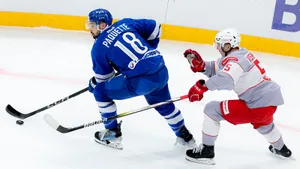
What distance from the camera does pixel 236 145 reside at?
10.4 feet

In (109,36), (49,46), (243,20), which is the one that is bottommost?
(49,46)

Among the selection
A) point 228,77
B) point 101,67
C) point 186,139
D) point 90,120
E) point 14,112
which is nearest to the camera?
point 228,77

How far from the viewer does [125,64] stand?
2.77 m

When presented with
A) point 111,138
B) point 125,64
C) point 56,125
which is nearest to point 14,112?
point 56,125

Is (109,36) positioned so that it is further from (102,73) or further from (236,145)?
(236,145)

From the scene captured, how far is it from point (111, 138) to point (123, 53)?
582mm

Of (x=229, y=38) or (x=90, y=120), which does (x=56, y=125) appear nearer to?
(x=90, y=120)

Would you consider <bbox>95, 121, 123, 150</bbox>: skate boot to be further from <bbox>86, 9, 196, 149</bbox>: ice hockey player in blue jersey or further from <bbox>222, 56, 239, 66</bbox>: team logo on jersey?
<bbox>222, 56, 239, 66</bbox>: team logo on jersey

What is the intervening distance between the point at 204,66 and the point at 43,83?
1696 mm

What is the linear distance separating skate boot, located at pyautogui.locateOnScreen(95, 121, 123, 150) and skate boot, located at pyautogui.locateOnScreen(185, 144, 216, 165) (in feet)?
1.44

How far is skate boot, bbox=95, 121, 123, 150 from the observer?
3.02 metres

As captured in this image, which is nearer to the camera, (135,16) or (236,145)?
(236,145)

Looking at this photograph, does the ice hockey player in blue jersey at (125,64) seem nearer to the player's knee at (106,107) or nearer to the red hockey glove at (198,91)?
the player's knee at (106,107)

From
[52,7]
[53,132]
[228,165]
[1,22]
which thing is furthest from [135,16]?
[228,165]
